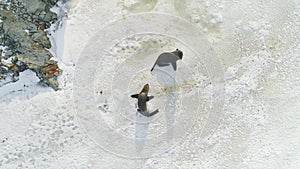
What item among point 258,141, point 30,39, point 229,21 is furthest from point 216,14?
point 30,39

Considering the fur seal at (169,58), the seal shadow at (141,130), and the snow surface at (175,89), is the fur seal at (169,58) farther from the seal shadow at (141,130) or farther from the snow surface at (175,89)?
the seal shadow at (141,130)

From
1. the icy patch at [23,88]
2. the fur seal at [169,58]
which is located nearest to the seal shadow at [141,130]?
the fur seal at [169,58]

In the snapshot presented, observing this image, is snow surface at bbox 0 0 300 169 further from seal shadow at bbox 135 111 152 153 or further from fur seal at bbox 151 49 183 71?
fur seal at bbox 151 49 183 71

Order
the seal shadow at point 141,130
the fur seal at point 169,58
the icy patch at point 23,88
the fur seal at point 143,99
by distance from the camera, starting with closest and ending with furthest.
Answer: the fur seal at point 143,99, the icy patch at point 23,88, the fur seal at point 169,58, the seal shadow at point 141,130

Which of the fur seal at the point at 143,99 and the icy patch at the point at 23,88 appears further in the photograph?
the icy patch at the point at 23,88

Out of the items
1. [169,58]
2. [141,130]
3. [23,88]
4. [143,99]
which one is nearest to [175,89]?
[169,58]

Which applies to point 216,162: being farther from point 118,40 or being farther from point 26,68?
point 26,68
